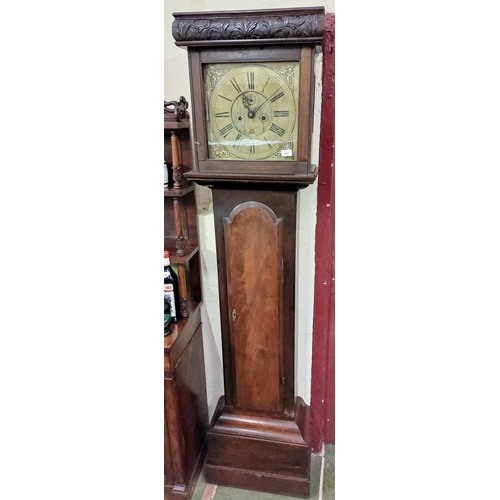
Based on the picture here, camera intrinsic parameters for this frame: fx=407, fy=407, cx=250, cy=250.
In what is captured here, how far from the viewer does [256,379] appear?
1436 millimetres

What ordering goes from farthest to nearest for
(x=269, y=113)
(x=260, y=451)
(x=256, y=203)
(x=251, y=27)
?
1. (x=260, y=451)
2. (x=256, y=203)
3. (x=269, y=113)
4. (x=251, y=27)

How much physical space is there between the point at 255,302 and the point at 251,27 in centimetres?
80

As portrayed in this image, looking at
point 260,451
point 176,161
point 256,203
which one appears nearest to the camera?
point 256,203

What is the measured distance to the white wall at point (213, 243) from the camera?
1.33 m

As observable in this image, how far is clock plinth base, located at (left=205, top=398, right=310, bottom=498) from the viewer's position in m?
1.46

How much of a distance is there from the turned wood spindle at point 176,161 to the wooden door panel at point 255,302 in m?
0.25

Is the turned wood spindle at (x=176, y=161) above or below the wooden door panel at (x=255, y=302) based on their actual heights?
above

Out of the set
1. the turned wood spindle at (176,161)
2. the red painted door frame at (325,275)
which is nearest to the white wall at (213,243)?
the red painted door frame at (325,275)

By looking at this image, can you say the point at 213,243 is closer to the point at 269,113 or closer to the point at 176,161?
the point at 176,161

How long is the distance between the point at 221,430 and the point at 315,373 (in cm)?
42

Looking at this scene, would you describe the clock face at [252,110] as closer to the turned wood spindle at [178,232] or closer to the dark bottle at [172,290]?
the turned wood spindle at [178,232]

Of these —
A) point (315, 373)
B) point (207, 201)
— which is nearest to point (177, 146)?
point (207, 201)

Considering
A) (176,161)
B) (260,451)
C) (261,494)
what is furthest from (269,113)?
(261,494)

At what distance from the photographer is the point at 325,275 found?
149cm
